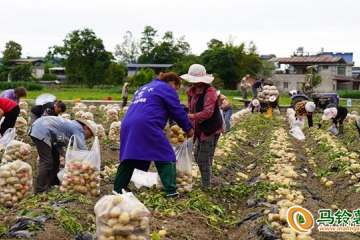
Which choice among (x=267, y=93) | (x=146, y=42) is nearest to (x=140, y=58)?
(x=146, y=42)

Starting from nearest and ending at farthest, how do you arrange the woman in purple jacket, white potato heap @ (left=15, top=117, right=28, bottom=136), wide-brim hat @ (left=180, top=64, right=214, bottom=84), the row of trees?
the woman in purple jacket, wide-brim hat @ (left=180, top=64, right=214, bottom=84), white potato heap @ (left=15, top=117, right=28, bottom=136), the row of trees

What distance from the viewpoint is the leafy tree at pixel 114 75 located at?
193ft

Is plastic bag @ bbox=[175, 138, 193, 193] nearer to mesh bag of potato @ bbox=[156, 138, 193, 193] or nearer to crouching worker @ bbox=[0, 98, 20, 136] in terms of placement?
mesh bag of potato @ bbox=[156, 138, 193, 193]

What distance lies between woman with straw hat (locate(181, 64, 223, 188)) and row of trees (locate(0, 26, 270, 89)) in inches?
1513

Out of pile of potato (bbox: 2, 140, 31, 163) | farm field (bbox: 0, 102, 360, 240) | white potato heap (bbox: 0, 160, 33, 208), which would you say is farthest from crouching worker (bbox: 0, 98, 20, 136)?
white potato heap (bbox: 0, 160, 33, 208)

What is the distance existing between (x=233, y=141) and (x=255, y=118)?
6.57 m

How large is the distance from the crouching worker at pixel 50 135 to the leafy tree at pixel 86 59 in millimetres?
54158


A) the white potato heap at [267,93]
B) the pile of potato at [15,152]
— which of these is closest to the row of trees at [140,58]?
the white potato heap at [267,93]

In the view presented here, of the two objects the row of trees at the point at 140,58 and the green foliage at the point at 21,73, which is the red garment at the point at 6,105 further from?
the green foliage at the point at 21,73

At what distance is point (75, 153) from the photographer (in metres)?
6.11

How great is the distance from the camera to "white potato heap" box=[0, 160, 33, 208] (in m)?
6.00

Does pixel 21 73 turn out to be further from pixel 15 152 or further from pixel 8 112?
pixel 15 152

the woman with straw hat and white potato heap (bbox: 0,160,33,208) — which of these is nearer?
white potato heap (bbox: 0,160,33,208)

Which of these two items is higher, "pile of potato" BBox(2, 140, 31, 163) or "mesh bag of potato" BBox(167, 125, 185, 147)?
"mesh bag of potato" BBox(167, 125, 185, 147)
